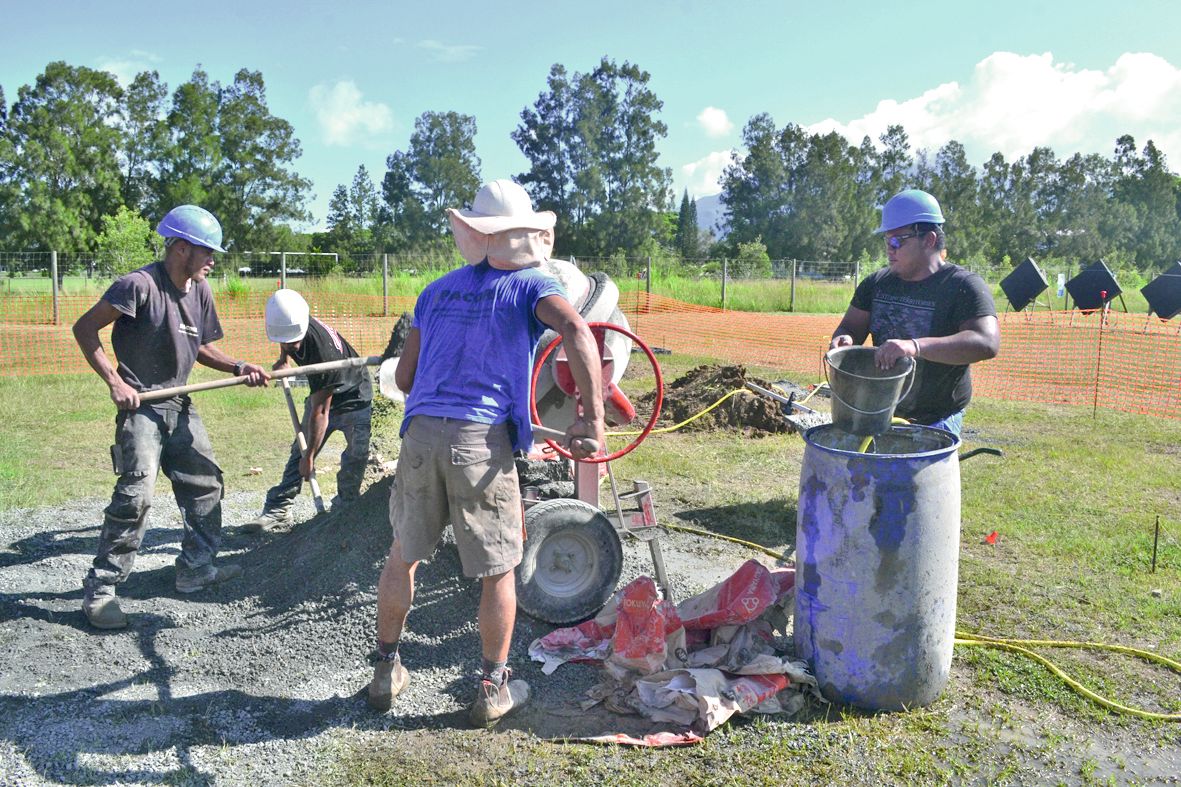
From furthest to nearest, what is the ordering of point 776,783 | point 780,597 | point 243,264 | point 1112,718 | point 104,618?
point 243,264 → point 104,618 → point 780,597 → point 1112,718 → point 776,783

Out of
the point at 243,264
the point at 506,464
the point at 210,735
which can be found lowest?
the point at 210,735

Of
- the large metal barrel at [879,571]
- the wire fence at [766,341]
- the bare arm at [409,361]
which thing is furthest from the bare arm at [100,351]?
the wire fence at [766,341]

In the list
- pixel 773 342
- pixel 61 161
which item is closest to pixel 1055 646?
pixel 773 342

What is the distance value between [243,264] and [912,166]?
50.3m

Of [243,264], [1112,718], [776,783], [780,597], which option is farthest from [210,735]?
[243,264]

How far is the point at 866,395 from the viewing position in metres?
3.56

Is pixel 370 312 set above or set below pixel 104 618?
above

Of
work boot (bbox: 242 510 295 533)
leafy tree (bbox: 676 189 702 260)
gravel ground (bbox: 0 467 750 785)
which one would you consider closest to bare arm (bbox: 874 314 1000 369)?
gravel ground (bbox: 0 467 750 785)

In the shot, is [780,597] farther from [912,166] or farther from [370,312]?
[912,166]

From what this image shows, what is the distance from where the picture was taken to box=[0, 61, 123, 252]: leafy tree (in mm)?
36125

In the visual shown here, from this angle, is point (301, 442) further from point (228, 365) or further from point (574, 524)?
point (574, 524)

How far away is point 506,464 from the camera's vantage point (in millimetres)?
3188

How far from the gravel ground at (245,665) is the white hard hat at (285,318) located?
3.67 ft

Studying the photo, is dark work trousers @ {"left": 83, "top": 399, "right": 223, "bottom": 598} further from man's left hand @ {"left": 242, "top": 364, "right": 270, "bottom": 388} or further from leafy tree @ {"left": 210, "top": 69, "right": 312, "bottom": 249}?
leafy tree @ {"left": 210, "top": 69, "right": 312, "bottom": 249}
